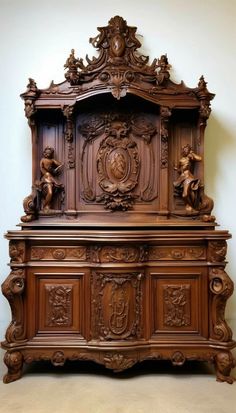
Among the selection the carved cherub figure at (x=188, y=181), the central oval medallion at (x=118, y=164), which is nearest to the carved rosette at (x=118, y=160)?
the central oval medallion at (x=118, y=164)

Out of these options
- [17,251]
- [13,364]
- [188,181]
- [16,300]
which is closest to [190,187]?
[188,181]

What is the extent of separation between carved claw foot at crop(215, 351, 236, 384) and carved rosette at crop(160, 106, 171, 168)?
4.50 ft

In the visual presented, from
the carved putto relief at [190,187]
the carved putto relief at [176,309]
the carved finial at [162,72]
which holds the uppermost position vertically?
the carved finial at [162,72]

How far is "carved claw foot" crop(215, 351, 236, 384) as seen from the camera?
2.26 meters

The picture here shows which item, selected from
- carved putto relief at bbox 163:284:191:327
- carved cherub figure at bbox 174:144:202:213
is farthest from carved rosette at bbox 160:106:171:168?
carved putto relief at bbox 163:284:191:327

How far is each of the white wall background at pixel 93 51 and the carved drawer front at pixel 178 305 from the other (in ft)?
2.58

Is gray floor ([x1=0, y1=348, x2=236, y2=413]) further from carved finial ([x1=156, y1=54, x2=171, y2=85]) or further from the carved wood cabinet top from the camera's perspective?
carved finial ([x1=156, y1=54, x2=171, y2=85])

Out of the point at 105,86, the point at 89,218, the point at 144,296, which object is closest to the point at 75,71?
the point at 105,86

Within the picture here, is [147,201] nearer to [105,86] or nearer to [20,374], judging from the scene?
[105,86]

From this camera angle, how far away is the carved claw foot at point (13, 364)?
7.44 feet

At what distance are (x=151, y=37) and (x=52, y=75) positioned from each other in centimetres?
88

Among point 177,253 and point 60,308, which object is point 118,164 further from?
point 60,308

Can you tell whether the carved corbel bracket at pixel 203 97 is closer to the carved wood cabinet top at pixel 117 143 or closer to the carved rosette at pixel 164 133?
the carved wood cabinet top at pixel 117 143

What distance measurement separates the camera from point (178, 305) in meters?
2.34
